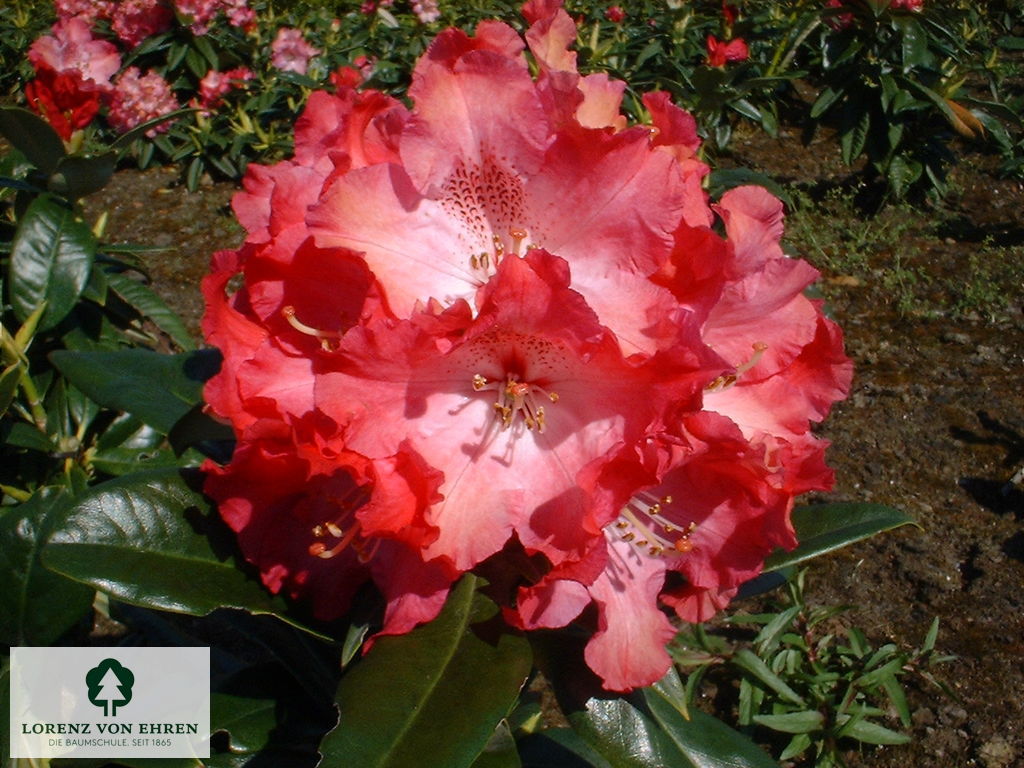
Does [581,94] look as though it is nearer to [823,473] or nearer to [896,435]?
[823,473]

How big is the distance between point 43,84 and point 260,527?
151 centimetres

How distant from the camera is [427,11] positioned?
4.45 meters

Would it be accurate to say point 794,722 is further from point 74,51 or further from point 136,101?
point 136,101

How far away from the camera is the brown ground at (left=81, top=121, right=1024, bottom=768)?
1.87 m

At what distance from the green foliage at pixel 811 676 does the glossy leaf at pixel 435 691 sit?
103 cm

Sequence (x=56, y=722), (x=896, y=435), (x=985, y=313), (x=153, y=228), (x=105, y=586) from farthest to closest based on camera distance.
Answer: (x=153, y=228) < (x=985, y=313) < (x=896, y=435) < (x=56, y=722) < (x=105, y=586)

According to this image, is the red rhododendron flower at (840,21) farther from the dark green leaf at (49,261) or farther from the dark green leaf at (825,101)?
the dark green leaf at (49,261)

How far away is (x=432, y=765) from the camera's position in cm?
72

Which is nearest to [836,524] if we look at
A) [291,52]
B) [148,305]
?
[148,305]

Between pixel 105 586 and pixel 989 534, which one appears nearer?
pixel 105 586

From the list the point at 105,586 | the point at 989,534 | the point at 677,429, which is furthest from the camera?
the point at 989,534

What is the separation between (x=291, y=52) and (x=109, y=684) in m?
3.55

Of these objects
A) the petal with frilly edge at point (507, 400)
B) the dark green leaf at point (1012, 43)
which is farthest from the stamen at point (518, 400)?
the dark green leaf at point (1012, 43)

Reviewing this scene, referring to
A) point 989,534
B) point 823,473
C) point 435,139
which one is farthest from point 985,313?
point 435,139
